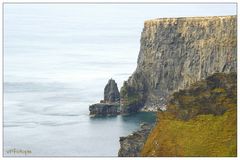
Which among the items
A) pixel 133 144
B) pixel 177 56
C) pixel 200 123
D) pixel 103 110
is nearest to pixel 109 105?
pixel 103 110

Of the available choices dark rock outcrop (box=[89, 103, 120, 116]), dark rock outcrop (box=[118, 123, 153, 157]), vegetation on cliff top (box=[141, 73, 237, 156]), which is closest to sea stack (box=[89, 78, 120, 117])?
dark rock outcrop (box=[89, 103, 120, 116])

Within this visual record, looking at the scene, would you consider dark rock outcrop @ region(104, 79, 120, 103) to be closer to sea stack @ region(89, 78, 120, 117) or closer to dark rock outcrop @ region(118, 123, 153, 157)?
sea stack @ region(89, 78, 120, 117)

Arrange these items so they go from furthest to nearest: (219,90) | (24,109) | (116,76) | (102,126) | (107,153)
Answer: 1. (116,76)
2. (24,109)
3. (102,126)
4. (107,153)
5. (219,90)

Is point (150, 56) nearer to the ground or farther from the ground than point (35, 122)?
farther from the ground

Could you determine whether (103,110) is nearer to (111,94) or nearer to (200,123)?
(111,94)

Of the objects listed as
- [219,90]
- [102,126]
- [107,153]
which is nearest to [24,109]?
[102,126]

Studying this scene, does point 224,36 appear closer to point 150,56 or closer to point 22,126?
point 150,56
